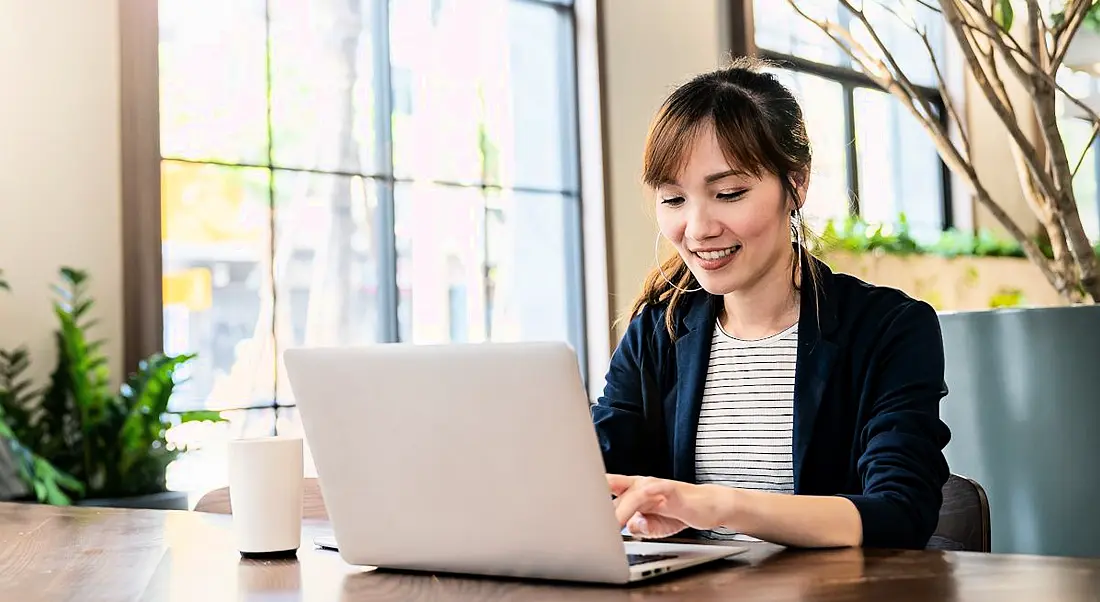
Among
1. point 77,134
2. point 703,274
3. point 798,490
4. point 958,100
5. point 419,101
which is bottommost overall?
point 798,490

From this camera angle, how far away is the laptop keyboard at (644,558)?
0.99 meters

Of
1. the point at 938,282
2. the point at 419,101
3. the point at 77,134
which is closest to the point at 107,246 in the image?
the point at 77,134

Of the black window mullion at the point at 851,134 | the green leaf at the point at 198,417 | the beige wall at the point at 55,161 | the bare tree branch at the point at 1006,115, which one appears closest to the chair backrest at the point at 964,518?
the bare tree branch at the point at 1006,115

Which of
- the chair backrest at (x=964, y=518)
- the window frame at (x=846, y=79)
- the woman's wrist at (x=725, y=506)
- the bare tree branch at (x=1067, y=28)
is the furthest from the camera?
the window frame at (x=846, y=79)

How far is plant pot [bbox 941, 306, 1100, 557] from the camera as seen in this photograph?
7.09ft

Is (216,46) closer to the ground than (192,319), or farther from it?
farther from it

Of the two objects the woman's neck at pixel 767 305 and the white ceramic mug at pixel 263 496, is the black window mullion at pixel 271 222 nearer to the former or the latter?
the woman's neck at pixel 767 305

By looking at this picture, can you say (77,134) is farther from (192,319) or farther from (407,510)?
(407,510)

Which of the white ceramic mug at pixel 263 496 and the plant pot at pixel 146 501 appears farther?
the plant pot at pixel 146 501

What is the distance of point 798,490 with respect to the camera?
155cm

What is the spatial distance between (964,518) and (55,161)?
264 centimetres

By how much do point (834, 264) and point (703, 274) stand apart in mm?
4356

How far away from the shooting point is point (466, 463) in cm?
98

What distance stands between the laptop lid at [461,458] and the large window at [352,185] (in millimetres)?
2708
